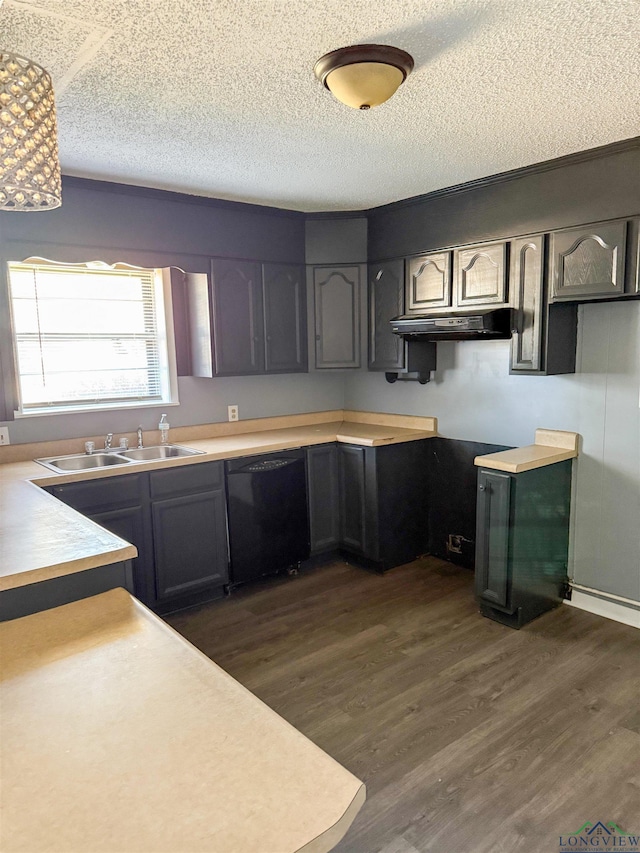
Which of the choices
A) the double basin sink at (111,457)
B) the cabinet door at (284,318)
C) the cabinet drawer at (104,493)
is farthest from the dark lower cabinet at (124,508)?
the cabinet door at (284,318)

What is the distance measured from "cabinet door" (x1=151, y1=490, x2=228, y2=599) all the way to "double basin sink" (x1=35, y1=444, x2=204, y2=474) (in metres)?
0.29

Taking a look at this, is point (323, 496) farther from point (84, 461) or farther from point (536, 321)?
point (536, 321)

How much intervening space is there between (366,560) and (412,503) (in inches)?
19.9

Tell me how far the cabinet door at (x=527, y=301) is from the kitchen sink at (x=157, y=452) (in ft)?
6.42

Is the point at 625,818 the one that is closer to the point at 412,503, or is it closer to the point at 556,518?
the point at 556,518

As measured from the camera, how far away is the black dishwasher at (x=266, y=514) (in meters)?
3.52

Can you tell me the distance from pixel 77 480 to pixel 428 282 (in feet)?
7.95

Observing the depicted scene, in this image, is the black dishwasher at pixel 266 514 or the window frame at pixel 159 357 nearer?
the window frame at pixel 159 357

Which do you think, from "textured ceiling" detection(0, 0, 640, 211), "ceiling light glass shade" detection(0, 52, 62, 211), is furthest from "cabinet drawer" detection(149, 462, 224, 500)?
"ceiling light glass shade" detection(0, 52, 62, 211)

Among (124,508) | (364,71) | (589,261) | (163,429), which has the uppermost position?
(364,71)

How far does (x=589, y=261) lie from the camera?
291 centimetres

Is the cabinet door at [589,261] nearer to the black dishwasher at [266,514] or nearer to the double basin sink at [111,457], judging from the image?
the black dishwasher at [266,514]

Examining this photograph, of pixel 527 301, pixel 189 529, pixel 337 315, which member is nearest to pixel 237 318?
pixel 337 315

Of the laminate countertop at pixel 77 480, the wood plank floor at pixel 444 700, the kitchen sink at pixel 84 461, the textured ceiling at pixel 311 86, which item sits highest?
the textured ceiling at pixel 311 86
